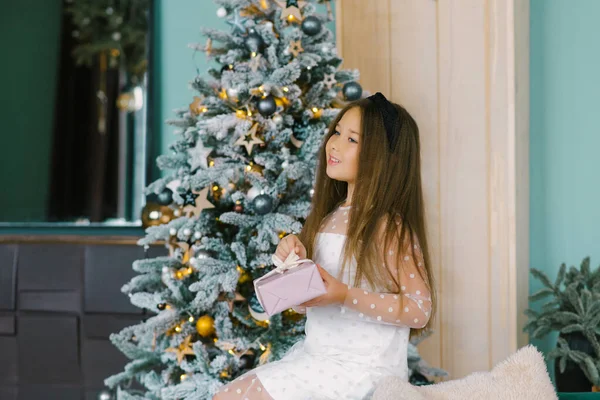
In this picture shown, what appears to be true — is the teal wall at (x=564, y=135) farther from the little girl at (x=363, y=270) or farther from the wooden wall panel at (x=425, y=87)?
the little girl at (x=363, y=270)

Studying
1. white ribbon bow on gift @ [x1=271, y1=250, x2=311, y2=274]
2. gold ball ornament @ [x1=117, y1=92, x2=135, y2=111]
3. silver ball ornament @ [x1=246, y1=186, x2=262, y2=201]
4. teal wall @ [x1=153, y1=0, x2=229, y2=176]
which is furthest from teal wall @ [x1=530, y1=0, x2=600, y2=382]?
gold ball ornament @ [x1=117, y1=92, x2=135, y2=111]

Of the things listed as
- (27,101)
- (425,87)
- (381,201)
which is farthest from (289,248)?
(27,101)

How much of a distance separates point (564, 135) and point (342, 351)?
1.73m

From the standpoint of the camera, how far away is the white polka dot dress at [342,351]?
4.93 ft

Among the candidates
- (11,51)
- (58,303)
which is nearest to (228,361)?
(58,303)

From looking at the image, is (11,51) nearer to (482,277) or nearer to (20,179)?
(20,179)

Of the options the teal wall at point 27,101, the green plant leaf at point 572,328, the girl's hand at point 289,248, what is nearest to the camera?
the girl's hand at point 289,248

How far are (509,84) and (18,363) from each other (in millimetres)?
2564

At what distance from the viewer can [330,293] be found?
4.90 feet

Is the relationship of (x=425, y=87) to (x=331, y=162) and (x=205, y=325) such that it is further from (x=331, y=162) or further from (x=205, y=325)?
(x=205, y=325)

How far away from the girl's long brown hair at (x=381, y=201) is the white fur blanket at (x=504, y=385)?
28 cm

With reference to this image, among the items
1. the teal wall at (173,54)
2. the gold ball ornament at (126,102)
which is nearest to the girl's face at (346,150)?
the teal wall at (173,54)

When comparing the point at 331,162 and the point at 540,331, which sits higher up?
the point at 331,162

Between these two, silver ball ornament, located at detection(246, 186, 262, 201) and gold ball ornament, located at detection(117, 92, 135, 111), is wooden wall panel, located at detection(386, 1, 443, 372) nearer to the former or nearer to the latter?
silver ball ornament, located at detection(246, 186, 262, 201)
